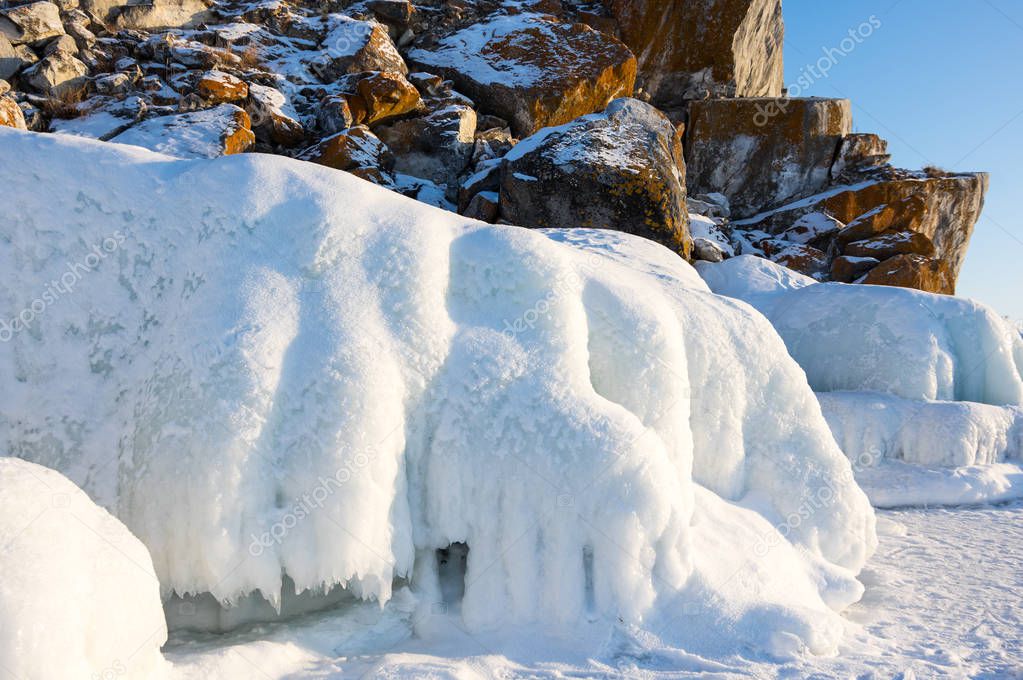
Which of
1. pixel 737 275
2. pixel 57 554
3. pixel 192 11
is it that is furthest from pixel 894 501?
pixel 192 11

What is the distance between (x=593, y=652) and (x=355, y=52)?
13543mm

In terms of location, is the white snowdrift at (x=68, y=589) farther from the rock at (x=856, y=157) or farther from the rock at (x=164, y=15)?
the rock at (x=856, y=157)

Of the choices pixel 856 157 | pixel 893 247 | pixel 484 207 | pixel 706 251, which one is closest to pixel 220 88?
pixel 484 207

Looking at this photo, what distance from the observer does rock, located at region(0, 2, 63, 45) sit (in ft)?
38.5

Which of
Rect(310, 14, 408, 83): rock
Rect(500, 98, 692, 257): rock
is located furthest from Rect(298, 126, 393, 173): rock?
Rect(310, 14, 408, 83): rock

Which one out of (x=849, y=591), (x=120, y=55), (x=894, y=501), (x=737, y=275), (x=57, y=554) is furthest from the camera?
(x=120, y=55)

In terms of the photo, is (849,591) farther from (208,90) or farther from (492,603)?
(208,90)

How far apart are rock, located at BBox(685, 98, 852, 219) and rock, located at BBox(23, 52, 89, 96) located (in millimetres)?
12723

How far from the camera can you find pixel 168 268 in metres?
3.78

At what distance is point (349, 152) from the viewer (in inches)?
439

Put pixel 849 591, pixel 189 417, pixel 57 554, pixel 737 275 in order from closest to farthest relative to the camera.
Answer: pixel 57 554, pixel 189 417, pixel 849 591, pixel 737 275

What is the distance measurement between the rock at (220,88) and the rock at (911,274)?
11.3 metres

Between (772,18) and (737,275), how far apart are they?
13.6m

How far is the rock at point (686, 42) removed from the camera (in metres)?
18.5
